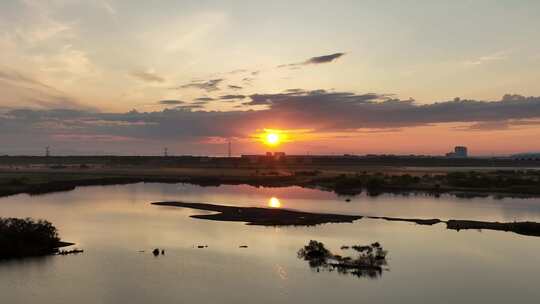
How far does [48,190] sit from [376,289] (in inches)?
2590

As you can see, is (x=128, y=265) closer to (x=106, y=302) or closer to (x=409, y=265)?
(x=106, y=302)

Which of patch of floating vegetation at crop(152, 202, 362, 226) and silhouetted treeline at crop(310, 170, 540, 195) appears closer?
patch of floating vegetation at crop(152, 202, 362, 226)

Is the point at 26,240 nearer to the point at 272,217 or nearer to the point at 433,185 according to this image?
the point at 272,217

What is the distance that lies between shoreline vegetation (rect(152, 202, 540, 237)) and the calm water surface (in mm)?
1639

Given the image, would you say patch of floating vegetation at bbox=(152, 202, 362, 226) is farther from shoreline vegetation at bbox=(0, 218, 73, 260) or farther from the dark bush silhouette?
the dark bush silhouette

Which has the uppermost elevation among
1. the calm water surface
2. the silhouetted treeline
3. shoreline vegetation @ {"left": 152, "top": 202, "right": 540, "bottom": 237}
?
the silhouetted treeline

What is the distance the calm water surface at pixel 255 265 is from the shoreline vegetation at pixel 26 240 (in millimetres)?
1403

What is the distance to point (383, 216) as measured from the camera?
4903cm

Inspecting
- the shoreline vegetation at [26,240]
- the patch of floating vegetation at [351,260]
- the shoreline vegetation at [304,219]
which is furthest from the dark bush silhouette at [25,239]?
the patch of floating vegetation at [351,260]

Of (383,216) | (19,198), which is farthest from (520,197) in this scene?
(19,198)

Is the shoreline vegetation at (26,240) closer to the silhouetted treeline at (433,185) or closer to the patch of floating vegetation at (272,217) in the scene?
the patch of floating vegetation at (272,217)

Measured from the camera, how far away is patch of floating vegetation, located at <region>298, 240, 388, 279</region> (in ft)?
92.3

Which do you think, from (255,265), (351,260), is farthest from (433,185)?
(255,265)

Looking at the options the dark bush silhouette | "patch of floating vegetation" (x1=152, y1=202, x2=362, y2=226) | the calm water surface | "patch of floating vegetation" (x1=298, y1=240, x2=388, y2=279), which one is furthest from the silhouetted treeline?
the dark bush silhouette
